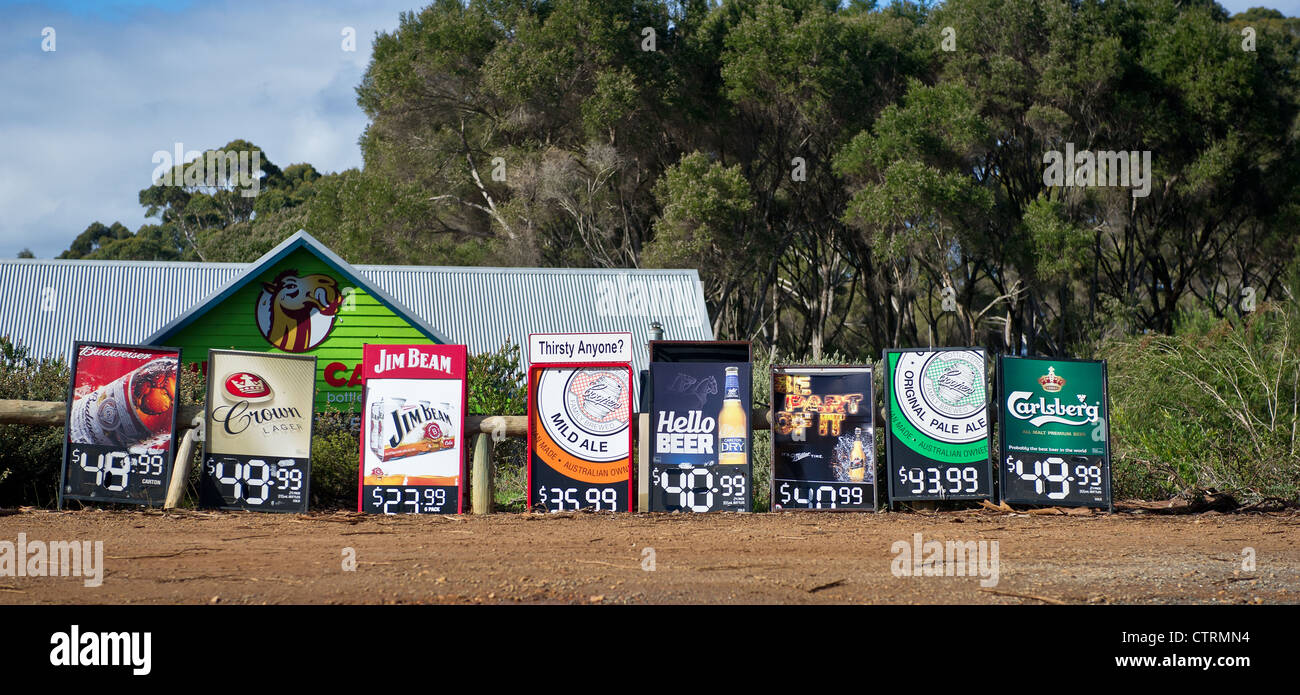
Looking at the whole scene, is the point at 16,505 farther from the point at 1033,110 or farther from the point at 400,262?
the point at 1033,110

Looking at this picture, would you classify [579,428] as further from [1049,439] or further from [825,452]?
[1049,439]

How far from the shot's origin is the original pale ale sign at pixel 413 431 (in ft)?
39.5

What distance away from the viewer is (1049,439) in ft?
41.0

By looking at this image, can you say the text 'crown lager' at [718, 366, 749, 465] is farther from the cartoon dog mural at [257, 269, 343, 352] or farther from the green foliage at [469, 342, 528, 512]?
the cartoon dog mural at [257, 269, 343, 352]

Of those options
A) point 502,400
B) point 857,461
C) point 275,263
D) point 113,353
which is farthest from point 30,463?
point 857,461

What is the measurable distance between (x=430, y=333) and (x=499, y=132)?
61.1ft

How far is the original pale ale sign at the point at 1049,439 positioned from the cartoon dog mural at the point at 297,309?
41.1ft

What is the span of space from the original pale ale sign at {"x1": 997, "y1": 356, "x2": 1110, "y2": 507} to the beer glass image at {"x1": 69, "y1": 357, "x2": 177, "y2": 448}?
9.46 metres

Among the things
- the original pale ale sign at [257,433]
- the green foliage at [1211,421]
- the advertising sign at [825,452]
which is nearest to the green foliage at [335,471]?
the original pale ale sign at [257,433]

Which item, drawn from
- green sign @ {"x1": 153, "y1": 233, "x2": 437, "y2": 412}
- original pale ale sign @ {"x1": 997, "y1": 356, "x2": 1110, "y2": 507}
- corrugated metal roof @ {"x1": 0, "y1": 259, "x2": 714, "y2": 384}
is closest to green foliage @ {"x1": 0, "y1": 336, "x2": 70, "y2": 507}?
green sign @ {"x1": 153, "y1": 233, "x2": 437, "y2": 412}

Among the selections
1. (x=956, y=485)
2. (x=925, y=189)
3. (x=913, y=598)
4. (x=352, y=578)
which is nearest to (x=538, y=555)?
(x=352, y=578)

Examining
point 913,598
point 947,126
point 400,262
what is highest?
point 947,126

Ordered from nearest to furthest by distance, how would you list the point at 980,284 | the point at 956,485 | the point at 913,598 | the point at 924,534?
the point at 913,598, the point at 924,534, the point at 956,485, the point at 980,284

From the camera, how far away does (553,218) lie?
37188 mm
